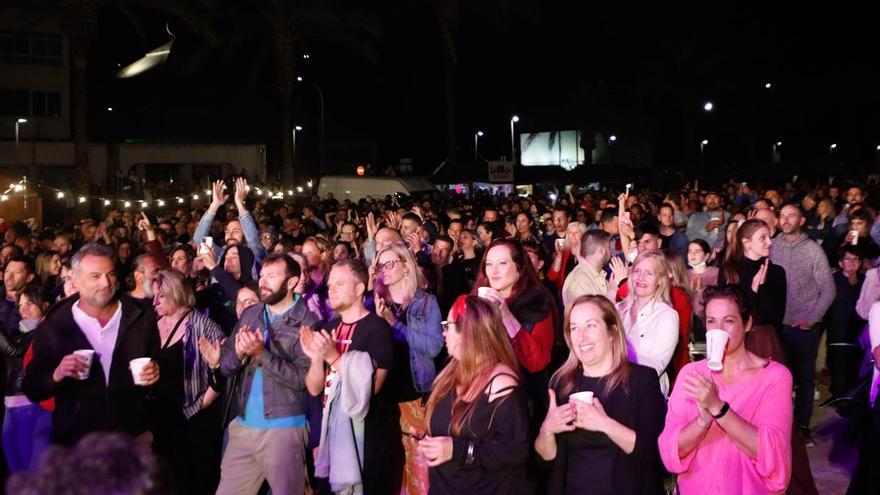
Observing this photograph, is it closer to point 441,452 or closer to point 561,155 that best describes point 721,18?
point 561,155

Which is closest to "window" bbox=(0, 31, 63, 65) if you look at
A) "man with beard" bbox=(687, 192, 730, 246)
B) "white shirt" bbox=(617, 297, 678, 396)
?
"man with beard" bbox=(687, 192, 730, 246)

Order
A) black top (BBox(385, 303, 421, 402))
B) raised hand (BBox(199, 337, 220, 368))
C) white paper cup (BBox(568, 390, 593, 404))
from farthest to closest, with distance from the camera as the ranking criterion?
raised hand (BBox(199, 337, 220, 368)) < black top (BBox(385, 303, 421, 402)) < white paper cup (BBox(568, 390, 593, 404))

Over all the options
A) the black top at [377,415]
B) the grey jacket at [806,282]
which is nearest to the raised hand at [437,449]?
the black top at [377,415]

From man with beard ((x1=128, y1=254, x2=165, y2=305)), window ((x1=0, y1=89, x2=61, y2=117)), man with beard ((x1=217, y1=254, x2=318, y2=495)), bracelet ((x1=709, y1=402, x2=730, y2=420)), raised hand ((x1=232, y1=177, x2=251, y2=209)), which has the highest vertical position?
window ((x1=0, y1=89, x2=61, y2=117))

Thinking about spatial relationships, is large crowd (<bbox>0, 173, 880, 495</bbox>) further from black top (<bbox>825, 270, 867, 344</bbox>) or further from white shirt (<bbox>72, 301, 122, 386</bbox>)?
black top (<bbox>825, 270, 867, 344</bbox>)

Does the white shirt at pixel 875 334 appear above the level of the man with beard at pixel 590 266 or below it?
below

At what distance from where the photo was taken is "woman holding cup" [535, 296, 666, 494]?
3.99 metres

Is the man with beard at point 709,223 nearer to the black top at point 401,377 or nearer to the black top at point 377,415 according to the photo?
the black top at point 401,377

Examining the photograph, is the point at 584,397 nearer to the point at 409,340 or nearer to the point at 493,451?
the point at 493,451

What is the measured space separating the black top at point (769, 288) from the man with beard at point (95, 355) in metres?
4.40

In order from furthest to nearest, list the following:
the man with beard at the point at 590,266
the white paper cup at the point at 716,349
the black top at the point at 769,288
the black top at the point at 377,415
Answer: the man with beard at the point at 590,266 → the black top at the point at 769,288 → the black top at the point at 377,415 → the white paper cup at the point at 716,349

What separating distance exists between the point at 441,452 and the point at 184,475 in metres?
3.09

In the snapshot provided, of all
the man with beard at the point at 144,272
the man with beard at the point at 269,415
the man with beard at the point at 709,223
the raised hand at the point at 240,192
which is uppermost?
the raised hand at the point at 240,192

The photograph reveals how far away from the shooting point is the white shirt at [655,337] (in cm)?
527
